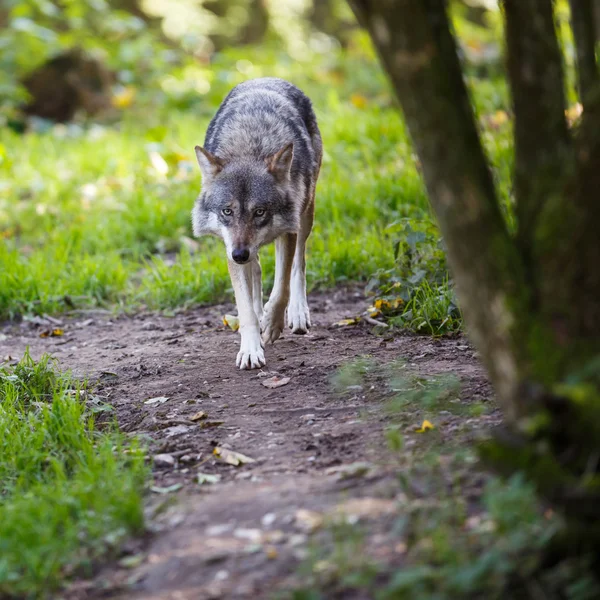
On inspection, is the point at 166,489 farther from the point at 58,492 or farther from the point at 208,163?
the point at 208,163

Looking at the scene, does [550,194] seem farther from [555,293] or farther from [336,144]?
[336,144]

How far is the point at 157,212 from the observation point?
25.2 feet

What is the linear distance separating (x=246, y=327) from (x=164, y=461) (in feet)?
4.95

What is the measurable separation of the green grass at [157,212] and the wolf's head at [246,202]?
976 mm

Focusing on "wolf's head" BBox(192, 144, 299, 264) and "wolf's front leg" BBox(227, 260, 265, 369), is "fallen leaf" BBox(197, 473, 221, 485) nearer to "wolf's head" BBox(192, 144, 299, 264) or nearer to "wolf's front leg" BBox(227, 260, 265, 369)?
"wolf's front leg" BBox(227, 260, 265, 369)

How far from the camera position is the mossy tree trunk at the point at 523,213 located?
233cm

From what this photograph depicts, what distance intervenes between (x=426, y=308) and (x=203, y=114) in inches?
290

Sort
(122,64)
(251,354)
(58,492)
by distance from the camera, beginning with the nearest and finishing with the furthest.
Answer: (58,492) → (251,354) → (122,64)

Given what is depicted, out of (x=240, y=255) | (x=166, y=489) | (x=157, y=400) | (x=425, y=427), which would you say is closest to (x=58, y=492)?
(x=166, y=489)

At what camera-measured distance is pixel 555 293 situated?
2395 millimetres

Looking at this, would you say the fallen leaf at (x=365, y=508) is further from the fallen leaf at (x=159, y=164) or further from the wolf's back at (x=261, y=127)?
the fallen leaf at (x=159, y=164)

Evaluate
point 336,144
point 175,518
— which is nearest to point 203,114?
point 336,144

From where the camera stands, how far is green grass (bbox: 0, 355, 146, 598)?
9.15 feet

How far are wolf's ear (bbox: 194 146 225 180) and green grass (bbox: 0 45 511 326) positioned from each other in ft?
4.38
